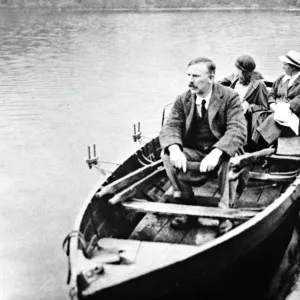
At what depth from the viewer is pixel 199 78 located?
13.9 ft

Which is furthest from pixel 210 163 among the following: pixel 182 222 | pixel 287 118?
pixel 287 118

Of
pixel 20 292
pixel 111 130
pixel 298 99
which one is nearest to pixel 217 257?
pixel 20 292

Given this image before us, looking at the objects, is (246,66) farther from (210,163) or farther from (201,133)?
(210,163)

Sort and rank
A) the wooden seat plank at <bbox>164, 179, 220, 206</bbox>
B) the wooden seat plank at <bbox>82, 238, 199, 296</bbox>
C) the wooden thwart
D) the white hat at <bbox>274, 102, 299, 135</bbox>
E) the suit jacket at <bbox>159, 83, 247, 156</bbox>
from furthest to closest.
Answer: the white hat at <bbox>274, 102, 299, 135</bbox>
the wooden seat plank at <bbox>164, 179, 220, 206</bbox>
the suit jacket at <bbox>159, 83, 247, 156</bbox>
the wooden thwart
the wooden seat plank at <bbox>82, 238, 199, 296</bbox>

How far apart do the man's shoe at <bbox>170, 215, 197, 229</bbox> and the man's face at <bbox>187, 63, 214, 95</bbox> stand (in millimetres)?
1160

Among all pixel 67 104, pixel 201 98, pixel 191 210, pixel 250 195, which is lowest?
pixel 67 104

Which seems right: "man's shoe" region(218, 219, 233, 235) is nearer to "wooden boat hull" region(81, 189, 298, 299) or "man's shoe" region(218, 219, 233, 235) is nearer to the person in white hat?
"wooden boat hull" region(81, 189, 298, 299)

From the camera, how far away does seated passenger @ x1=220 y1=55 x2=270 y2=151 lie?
239 inches

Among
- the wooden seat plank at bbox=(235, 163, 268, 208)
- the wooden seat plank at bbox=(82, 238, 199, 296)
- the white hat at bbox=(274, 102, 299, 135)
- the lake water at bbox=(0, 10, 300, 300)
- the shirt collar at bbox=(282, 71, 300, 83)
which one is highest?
the shirt collar at bbox=(282, 71, 300, 83)

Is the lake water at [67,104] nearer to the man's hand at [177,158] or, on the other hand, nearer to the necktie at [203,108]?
the man's hand at [177,158]

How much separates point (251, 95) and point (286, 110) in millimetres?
588

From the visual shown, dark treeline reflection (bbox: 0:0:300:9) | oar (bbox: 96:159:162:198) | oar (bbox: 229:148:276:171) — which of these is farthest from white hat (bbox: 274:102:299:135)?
dark treeline reflection (bbox: 0:0:300:9)

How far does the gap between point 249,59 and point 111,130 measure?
4.99 m

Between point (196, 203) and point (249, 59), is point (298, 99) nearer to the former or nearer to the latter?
point (249, 59)
